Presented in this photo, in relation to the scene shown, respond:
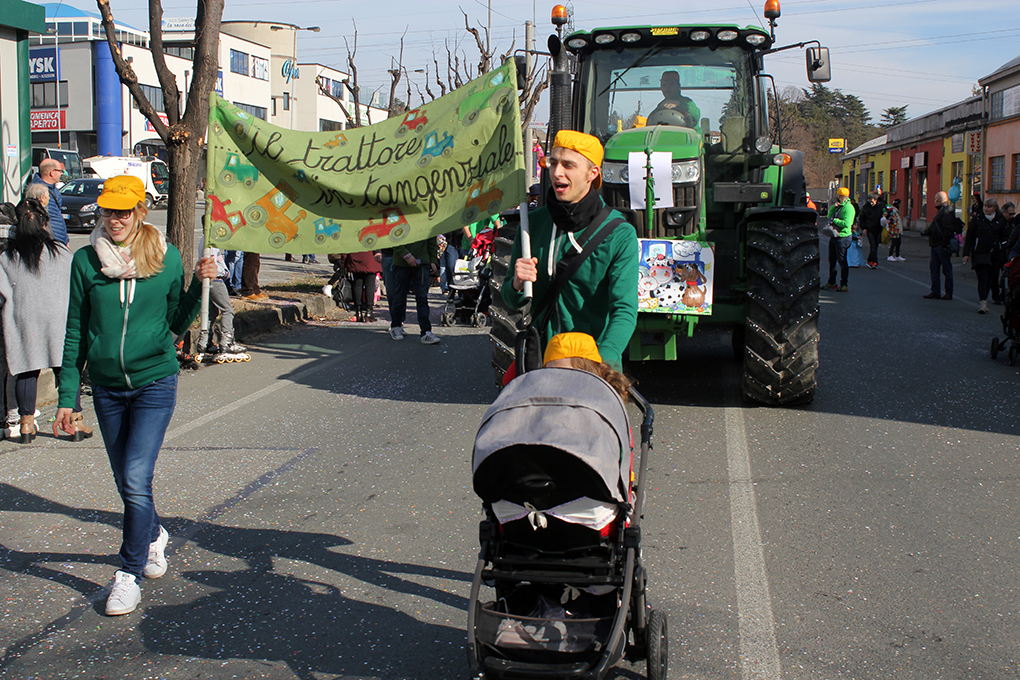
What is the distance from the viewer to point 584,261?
4.13 m

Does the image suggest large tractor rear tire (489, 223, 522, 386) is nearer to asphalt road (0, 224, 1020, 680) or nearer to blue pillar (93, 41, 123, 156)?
asphalt road (0, 224, 1020, 680)

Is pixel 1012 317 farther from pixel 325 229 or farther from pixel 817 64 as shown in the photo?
pixel 325 229

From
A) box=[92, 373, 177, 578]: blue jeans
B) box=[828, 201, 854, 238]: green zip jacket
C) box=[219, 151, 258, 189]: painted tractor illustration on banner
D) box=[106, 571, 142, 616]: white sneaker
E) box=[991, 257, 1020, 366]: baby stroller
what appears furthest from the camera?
box=[828, 201, 854, 238]: green zip jacket

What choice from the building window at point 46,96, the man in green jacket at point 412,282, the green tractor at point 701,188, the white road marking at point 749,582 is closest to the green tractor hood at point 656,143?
the green tractor at point 701,188

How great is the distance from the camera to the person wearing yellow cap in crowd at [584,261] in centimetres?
400

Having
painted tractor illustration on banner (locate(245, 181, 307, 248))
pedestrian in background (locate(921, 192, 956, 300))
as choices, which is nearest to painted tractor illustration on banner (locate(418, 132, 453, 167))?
painted tractor illustration on banner (locate(245, 181, 307, 248))

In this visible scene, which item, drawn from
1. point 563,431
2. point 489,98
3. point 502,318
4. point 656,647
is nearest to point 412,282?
point 502,318

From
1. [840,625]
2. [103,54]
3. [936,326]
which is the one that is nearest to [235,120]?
[840,625]

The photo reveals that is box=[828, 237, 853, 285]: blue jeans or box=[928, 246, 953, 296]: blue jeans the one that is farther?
box=[828, 237, 853, 285]: blue jeans

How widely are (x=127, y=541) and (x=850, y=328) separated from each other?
10.9m

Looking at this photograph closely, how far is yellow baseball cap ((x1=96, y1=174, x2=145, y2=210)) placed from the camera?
14.6 feet

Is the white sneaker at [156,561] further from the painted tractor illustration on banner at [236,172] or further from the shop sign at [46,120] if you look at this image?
the shop sign at [46,120]

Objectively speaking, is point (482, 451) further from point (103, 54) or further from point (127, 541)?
point (103, 54)

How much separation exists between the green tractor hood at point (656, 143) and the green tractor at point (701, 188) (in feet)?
0.04
